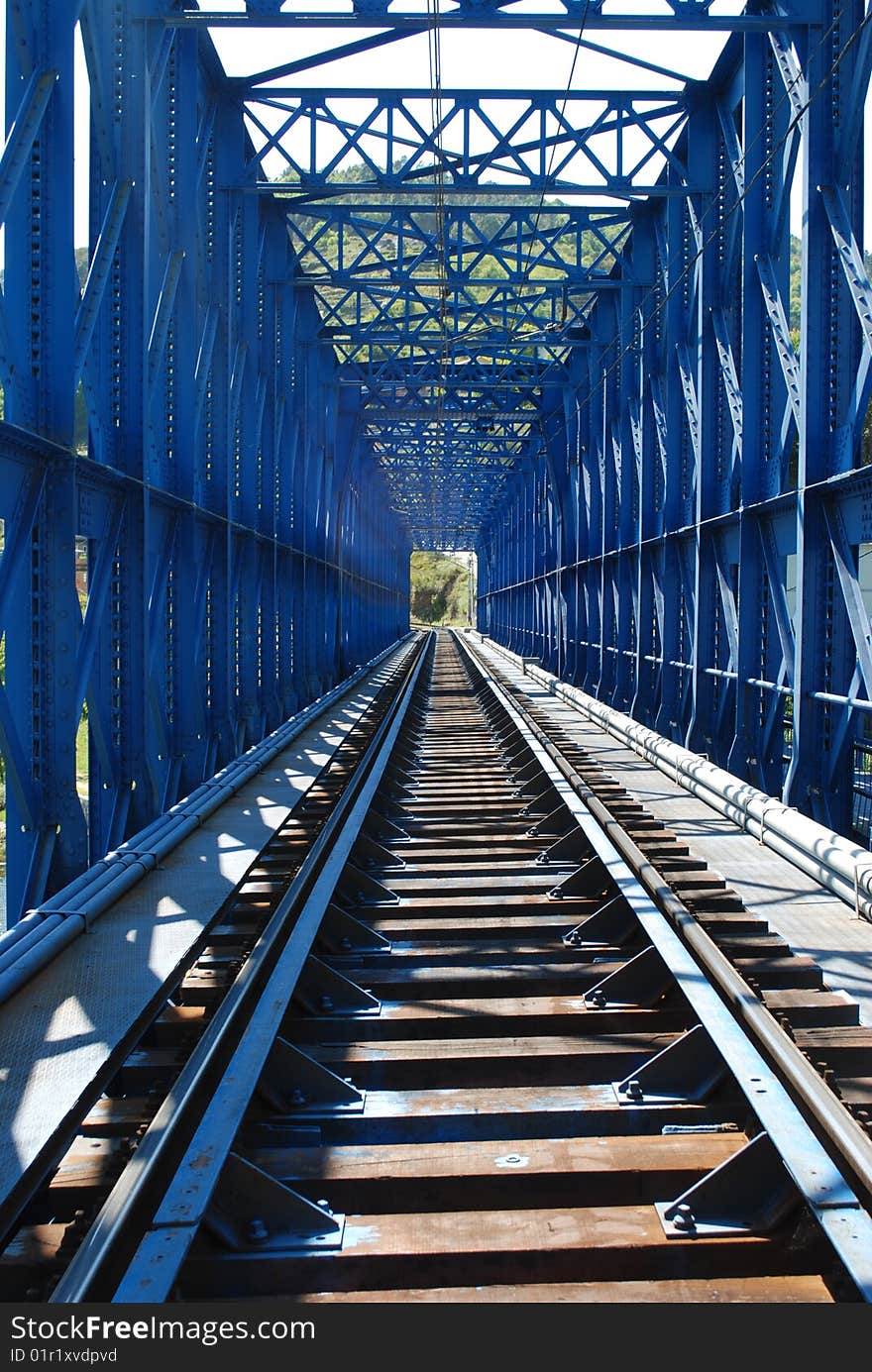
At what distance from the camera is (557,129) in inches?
547

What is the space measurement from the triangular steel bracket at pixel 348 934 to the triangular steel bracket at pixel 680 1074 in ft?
6.09

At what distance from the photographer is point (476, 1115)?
13.2 feet

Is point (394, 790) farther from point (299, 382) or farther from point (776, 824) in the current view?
point (299, 382)

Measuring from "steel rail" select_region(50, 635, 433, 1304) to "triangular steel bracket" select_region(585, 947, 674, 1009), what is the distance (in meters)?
1.25

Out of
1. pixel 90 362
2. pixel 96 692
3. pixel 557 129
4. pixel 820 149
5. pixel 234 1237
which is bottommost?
pixel 234 1237

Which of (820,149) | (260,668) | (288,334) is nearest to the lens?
(820,149)

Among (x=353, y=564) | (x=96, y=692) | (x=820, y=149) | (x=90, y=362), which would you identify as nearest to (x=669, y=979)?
(x=96, y=692)

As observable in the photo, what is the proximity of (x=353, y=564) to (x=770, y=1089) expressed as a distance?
3162cm

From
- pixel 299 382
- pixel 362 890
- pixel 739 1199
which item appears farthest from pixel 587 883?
pixel 299 382

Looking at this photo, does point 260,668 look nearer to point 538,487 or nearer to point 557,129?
point 557,129

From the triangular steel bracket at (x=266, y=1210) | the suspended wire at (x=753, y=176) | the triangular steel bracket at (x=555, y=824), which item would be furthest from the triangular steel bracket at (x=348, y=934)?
the suspended wire at (x=753, y=176)

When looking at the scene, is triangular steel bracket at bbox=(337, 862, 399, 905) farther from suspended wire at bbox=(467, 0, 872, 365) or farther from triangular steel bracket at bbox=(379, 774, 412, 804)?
suspended wire at bbox=(467, 0, 872, 365)

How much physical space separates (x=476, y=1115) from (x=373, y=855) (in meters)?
3.88

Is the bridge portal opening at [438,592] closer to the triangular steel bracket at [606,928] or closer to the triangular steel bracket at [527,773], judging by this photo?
the triangular steel bracket at [527,773]
